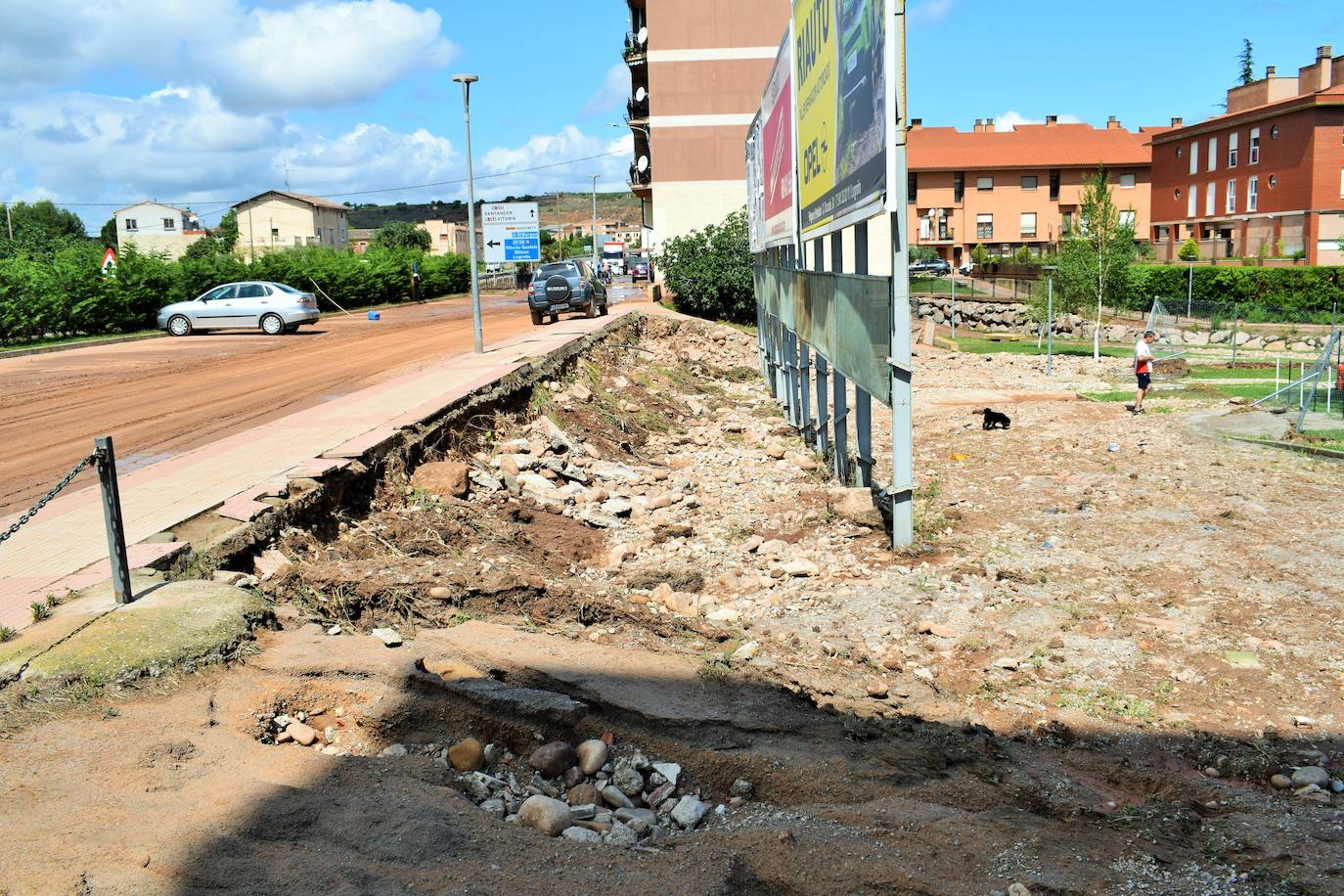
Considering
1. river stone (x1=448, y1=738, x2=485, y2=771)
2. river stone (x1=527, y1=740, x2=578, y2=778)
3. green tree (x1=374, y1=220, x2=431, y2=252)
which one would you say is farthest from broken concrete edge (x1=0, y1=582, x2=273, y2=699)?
green tree (x1=374, y1=220, x2=431, y2=252)

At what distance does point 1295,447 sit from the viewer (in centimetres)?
1431

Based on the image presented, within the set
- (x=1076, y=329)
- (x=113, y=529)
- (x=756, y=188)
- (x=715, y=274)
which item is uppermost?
(x=756, y=188)

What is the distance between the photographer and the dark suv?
3209 cm

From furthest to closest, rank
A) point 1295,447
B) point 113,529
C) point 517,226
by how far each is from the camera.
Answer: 1. point 517,226
2. point 1295,447
3. point 113,529

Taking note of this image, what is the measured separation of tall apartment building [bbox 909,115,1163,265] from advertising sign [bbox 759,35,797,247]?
57.8 meters

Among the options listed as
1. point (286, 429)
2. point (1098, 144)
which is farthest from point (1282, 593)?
point (1098, 144)

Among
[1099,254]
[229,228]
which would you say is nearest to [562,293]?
[1099,254]

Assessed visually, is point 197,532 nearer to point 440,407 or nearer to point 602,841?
point 602,841

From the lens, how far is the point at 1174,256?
204 feet

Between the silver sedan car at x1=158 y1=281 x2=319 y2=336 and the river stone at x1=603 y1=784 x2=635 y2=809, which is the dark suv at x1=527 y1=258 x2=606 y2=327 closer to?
the silver sedan car at x1=158 y1=281 x2=319 y2=336

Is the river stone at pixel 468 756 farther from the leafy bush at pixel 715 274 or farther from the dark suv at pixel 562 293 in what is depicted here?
the leafy bush at pixel 715 274

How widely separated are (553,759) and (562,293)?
92.0ft

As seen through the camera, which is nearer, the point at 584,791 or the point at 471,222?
the point at 584,791

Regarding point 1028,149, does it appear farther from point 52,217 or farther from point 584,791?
point 52,217
